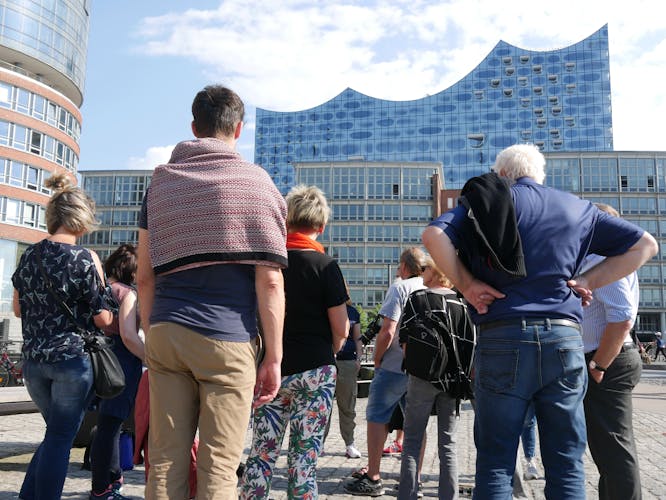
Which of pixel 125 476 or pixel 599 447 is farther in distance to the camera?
pixel 125 476

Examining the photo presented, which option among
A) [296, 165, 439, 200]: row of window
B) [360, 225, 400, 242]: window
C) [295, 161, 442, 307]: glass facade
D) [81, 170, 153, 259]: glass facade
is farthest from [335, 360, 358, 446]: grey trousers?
[81, 170, 153, 259]: glass facade

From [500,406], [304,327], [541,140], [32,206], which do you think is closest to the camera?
[500,406]

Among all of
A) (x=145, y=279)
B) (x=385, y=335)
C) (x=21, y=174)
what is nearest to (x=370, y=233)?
(x=21, y=174)

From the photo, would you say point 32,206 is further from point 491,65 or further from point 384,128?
point 491,65

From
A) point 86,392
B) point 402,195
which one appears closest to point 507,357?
point 86,392

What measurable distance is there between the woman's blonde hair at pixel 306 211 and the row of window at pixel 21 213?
51156mm

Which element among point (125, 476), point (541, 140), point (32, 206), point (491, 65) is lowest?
point (125, 476)

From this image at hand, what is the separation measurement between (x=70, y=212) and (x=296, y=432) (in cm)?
203

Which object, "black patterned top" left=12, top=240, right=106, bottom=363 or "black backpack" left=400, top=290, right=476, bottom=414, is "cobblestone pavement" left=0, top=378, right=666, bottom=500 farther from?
"black patterned top" left=12, top=240, right=106, bottom=363

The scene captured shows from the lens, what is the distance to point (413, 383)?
477cm

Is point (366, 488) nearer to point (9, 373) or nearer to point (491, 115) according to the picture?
point (9, 373)

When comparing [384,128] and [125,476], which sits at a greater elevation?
[384,128]

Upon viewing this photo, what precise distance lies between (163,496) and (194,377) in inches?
18.5

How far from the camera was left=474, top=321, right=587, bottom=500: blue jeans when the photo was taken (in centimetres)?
285
